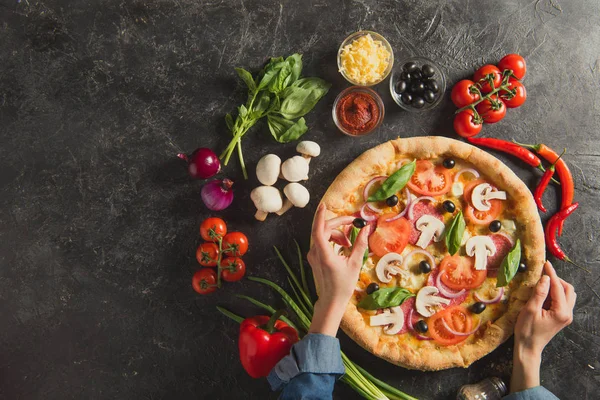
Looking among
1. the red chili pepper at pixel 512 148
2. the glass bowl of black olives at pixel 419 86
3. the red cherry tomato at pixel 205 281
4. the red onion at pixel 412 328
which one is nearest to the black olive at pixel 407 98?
the glass bowl of black olives at pixel 419 86

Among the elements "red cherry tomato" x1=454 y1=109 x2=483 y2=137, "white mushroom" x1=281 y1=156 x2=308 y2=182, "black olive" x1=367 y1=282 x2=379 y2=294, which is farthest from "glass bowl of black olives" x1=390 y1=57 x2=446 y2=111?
"black olive" x1=367 y1=282 x2=379 y2=294

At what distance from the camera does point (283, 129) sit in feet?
13.3

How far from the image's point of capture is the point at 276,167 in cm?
399

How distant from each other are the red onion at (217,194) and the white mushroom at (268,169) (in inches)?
9.7

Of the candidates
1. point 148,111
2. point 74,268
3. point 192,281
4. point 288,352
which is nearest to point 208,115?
point 148,111

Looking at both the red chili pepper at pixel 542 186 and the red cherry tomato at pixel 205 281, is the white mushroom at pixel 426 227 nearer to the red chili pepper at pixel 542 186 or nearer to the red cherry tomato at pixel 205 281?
the red chili pepper at pixel 542 186

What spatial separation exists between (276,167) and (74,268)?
6.06 feet

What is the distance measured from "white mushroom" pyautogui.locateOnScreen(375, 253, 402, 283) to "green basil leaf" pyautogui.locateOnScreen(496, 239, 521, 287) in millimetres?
762

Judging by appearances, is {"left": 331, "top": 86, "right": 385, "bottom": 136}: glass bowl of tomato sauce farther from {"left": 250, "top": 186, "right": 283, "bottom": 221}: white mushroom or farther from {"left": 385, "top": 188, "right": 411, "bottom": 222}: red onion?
{"left": 250, "top": 186, "right": 283, "bottom": 221}: white mushroom

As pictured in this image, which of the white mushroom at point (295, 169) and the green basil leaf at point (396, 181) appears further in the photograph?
the white mushroom at point (295, 169)

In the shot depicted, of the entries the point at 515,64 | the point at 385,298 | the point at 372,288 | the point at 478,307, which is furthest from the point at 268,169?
the point at 515,64

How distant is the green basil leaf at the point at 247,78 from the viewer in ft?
13.1

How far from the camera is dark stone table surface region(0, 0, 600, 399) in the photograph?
164 inches

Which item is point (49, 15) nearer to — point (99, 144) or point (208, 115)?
point (99, 144)
